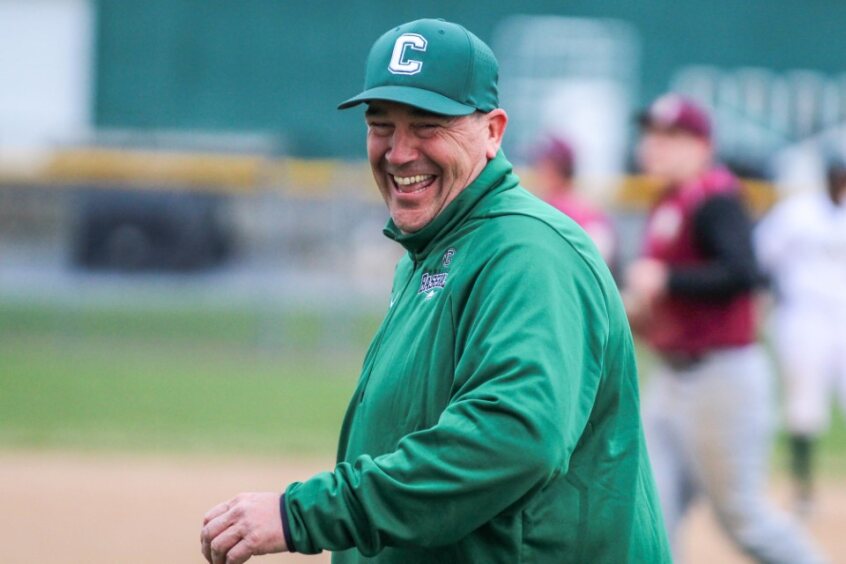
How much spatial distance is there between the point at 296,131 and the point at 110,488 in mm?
15786

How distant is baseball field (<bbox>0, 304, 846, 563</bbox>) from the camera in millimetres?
7473

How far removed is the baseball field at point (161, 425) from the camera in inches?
294

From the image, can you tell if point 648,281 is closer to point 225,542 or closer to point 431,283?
point 431,283

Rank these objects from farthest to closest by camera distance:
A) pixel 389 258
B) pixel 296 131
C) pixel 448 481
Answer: pixel 296 131 < pixel 389 258 < pixel 448 481

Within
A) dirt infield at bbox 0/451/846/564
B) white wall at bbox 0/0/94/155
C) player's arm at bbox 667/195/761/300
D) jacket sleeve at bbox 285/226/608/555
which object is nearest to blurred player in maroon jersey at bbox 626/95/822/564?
player's arm at bbox 667/195/761/300

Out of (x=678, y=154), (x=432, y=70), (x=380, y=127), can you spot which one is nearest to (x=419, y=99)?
(x=432, y=70)

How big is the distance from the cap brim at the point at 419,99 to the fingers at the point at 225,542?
85 centimetres

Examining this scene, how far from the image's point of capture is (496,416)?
2455mm

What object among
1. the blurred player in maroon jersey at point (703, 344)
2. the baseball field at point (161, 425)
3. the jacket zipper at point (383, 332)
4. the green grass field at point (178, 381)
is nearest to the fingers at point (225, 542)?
the jacket zipper at point (383, 332)

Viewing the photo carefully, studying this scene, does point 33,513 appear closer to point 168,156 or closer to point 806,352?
point 806,352

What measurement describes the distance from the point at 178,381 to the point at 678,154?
8.17 m

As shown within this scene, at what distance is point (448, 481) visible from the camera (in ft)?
8.13

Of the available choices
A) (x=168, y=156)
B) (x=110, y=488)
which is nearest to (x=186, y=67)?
(x=168, y=156)

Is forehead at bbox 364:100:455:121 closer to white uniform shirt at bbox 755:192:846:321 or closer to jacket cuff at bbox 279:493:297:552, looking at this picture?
jacket cuff at bbox 279:493:297:552
